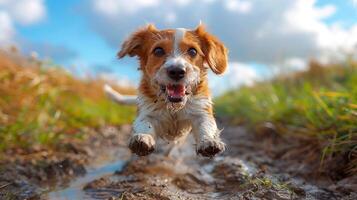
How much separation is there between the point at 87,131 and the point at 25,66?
1.76 meters

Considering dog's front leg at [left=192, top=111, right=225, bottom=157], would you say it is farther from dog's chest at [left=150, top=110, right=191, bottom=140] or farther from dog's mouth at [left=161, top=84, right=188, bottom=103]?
dog's mouth at [left=161, top=84, right=188, bottom=103]

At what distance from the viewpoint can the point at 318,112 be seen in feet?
19.5

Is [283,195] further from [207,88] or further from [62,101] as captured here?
[62,101]

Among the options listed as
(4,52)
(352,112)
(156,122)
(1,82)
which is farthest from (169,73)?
(4,52)

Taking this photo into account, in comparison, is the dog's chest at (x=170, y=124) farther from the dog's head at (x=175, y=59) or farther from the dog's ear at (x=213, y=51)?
the dog's ear at (x=213, y=51)

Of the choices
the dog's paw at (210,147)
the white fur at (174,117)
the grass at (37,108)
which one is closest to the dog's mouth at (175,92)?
the white fur at (174,117)

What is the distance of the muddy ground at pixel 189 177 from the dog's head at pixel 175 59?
0.86m

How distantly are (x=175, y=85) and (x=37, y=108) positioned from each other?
4391mm

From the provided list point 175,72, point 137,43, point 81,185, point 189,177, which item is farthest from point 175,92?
point 81,185

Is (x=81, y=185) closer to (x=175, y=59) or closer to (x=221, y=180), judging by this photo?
(x=221, y=180)

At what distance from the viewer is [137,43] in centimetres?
490

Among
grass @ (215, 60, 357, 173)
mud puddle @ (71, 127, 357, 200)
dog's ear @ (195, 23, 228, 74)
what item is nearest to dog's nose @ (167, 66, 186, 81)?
dog's ear @ (195, 23, 228, 74)

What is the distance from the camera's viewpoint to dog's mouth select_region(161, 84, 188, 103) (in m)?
4.00

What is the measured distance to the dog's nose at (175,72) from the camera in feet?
12.7
